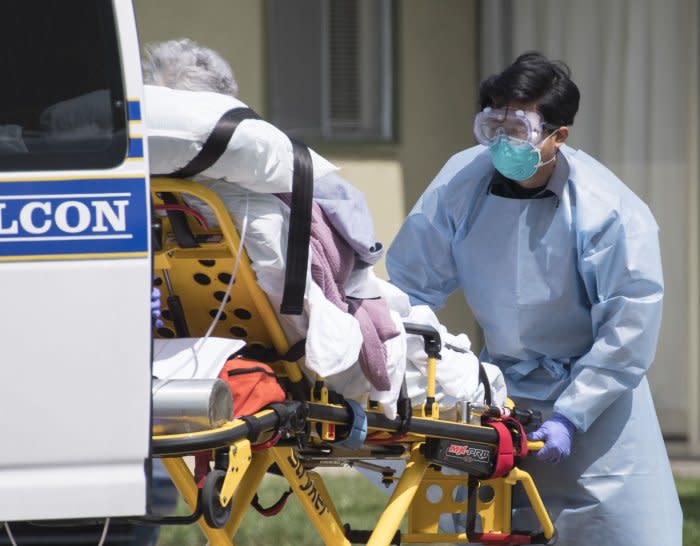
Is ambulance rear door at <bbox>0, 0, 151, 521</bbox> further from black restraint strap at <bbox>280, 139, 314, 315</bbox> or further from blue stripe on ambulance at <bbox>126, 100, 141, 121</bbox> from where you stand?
black restraint strap at <bbox>280, 139, 314, 315</bbox>

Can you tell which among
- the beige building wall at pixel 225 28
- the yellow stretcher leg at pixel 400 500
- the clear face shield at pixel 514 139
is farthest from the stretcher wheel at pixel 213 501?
the beige building wall at pixel 225 28

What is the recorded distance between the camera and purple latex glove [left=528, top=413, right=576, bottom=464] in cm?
457

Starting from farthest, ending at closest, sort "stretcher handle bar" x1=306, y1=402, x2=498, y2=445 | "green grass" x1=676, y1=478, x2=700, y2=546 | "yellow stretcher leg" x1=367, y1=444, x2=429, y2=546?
"green grass" x1=676, y1=478, x2=700, y2=546
"yellow stretcher leg" x1=367, y1=444, x2=429, y2=546
"stretcher handle bar" x1=306, y1=402, x2=498, y2=445

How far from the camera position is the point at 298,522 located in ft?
23.4

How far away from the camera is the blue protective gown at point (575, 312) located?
4637mm

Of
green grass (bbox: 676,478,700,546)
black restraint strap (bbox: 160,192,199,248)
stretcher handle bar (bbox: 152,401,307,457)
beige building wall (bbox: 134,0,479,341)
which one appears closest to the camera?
stretcher handle bar (bbox: 152,401,307,457)

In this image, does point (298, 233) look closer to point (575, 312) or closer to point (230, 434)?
point (230, 434)

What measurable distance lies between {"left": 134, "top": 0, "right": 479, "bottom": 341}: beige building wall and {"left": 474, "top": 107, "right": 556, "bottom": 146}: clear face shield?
444 cm

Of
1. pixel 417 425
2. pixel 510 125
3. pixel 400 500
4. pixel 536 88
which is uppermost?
pixel 536 88

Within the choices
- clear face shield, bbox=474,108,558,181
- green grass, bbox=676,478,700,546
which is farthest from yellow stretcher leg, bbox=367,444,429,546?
green grass, bbox=676,478,700,546

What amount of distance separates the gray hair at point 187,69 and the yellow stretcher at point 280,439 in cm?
37

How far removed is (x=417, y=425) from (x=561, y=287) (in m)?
0.80

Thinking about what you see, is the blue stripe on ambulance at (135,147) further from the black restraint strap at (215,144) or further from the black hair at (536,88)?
the black hair at (536,88)

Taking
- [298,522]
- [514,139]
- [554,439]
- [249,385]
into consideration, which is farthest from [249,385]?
[298,522]
